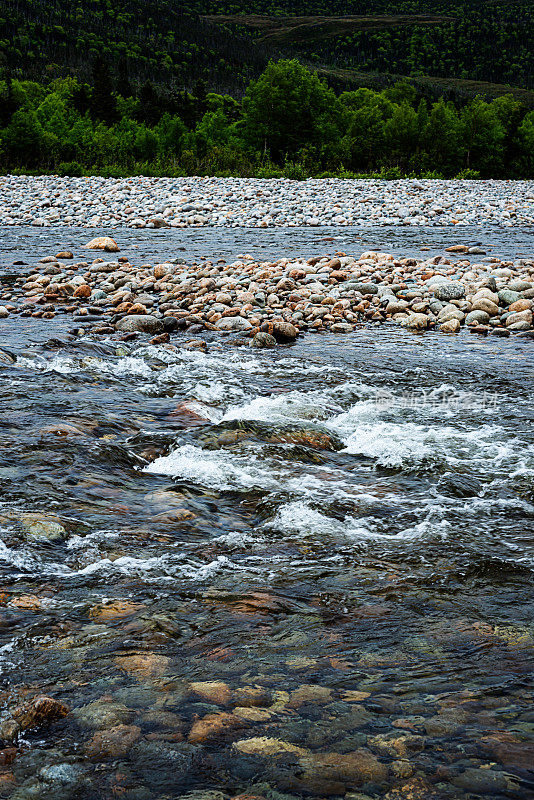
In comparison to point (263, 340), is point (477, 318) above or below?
above

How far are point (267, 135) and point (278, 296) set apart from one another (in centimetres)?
4144

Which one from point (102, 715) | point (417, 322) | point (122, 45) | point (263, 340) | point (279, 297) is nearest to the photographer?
point (102, 715)

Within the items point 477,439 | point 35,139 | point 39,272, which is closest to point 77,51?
point 35,139

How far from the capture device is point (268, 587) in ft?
10.4

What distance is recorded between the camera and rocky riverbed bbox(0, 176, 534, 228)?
21.6 m

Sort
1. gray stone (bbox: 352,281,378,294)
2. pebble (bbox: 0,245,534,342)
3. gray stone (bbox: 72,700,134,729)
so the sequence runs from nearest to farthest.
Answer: gray stone (bbox: 72,700,134,729), pebble (bbox: 0,245,534,342), gray stone (bbox: 352,281,378,294)

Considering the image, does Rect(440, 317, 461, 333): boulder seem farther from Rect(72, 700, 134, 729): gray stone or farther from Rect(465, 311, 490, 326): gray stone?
Rect(72, 700, 134, 729): gray stone

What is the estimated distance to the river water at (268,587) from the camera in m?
2.08

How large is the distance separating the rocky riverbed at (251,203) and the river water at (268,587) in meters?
16.2

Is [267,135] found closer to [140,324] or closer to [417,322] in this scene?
[417,322]

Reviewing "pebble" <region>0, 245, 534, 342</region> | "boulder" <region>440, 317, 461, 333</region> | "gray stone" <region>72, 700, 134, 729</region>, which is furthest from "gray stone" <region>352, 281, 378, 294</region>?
"gray stone" <region>72, 700, 134, 729</region>

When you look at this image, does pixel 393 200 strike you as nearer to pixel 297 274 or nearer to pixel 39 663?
pixel 297 274

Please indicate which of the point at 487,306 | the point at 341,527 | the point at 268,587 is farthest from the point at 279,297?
the point at 268,587

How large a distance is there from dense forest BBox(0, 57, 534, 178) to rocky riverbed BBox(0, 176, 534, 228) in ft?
21.4
